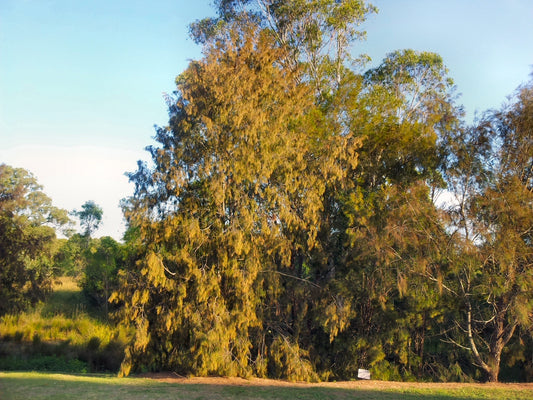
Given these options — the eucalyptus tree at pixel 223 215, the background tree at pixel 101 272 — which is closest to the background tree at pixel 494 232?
the eucalyptus tree at pixel 223 215

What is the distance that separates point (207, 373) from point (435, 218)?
819cm

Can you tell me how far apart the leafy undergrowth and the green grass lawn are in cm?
789

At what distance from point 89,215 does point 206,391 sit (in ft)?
131

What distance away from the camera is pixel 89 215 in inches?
1873

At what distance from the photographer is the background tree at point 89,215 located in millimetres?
47219

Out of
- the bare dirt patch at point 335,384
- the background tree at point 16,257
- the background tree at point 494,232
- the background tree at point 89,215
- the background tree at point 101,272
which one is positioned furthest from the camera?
the background tree at point 89,215

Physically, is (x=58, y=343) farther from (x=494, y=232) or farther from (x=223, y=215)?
(x=494, y=232)

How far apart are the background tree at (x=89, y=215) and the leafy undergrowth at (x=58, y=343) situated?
77.8 feet

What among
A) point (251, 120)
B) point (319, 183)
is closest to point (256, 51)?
point (251, 120)

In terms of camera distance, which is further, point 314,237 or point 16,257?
point 16,257

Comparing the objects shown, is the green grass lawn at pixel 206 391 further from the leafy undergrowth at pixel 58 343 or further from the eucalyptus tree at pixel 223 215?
the leafy undergrowth at pixel 58 343

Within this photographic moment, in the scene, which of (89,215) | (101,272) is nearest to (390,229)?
(101,272)

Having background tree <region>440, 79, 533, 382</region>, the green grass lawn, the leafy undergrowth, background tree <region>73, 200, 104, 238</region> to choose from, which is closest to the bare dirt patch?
the green grass lawn

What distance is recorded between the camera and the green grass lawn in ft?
30.7
